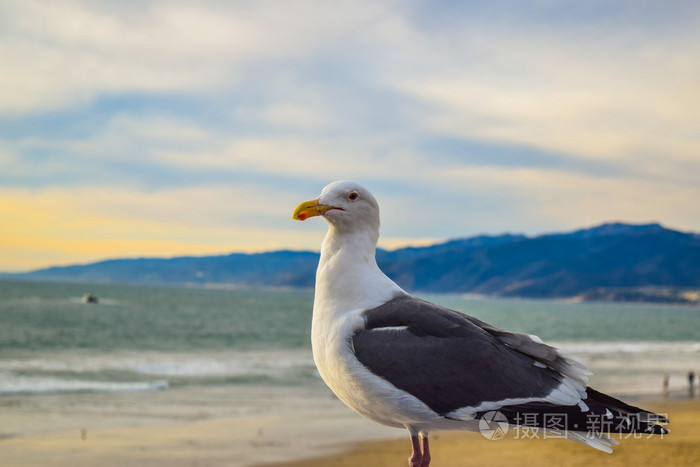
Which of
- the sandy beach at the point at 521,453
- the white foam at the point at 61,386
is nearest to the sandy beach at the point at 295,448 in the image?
the sandy beach at the point at 521,453

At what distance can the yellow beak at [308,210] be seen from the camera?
359 centimetres

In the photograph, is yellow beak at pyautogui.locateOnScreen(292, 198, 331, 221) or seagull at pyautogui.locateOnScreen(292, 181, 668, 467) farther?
yellow beak at pyautogui.locateOnScreen(292, 198, 331, 221)

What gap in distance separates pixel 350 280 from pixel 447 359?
0.64 metres

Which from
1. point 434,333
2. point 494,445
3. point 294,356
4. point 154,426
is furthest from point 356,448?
point 294,356

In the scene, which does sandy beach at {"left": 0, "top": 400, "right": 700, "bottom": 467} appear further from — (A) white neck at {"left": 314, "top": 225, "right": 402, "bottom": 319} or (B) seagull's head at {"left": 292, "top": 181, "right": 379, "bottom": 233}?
(B) seagull's head at {"left": 292, "top": 181, "right": 379, "bottom": 233}

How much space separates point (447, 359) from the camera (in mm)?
3574

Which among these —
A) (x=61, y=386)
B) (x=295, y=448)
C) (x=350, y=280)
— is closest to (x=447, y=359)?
(x=350, y=280)

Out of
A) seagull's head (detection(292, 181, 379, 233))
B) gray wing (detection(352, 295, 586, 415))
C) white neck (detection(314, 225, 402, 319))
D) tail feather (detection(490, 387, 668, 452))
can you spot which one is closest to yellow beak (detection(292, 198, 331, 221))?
seagull's head (detection(292, 181, 379, 233))

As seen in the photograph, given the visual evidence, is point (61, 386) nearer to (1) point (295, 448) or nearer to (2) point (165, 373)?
(2) point (165, 373)

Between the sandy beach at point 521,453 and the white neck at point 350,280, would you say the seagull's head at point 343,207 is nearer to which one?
the white neck at point 350,280

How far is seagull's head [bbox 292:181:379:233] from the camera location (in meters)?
3.61

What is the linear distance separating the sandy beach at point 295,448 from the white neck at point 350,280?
964cm

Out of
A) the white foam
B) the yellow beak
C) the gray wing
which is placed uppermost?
the yellow beak

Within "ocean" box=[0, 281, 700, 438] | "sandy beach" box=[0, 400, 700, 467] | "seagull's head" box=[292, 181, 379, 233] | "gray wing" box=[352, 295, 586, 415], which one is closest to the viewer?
"gray wing" box=[352, 295, 586, 415]
